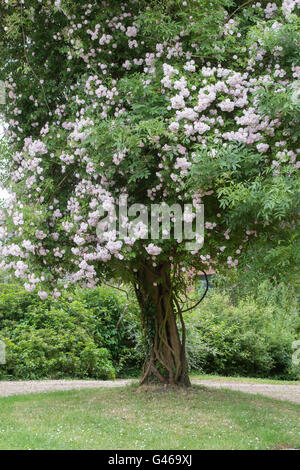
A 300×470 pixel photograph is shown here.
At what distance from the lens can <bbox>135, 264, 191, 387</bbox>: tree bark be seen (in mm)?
8312

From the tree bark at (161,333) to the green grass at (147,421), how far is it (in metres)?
0.35

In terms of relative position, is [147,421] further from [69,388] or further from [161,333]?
[69,388]

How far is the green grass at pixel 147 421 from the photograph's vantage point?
17.7ft

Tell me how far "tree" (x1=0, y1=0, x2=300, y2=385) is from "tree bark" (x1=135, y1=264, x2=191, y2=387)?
13.5 inches

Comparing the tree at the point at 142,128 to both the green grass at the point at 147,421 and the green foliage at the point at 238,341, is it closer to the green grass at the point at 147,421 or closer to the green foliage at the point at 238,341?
the green grass at the point at 147,421

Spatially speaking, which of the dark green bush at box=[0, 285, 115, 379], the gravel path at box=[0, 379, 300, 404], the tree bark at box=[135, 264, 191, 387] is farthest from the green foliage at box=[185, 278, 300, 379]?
the tree bark at box=[135, 264, 191, 387]

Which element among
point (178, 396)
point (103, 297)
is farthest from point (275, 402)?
point (103, 297)

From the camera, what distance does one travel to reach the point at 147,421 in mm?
6277

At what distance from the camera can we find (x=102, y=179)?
6.57 metres

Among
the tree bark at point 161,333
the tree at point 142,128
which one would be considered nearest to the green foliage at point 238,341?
the tree bark at point 161,333

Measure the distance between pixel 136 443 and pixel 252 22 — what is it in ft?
16.2

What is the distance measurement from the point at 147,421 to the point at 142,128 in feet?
10.5

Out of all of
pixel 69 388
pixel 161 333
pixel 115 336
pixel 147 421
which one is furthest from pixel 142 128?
pixel 115 336
